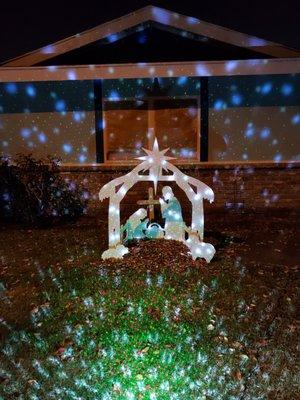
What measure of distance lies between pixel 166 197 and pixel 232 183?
145 inches

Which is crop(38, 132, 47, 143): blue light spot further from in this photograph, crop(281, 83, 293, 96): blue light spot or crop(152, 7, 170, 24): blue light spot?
crop(281, 83, 293, 96): blue light spot

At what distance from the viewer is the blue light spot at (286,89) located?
934 cm

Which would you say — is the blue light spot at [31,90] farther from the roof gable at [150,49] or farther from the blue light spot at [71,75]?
the blue light spot at [71,75]

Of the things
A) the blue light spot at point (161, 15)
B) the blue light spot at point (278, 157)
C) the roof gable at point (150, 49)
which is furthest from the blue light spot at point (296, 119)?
the blue light spot at point (161, 15)

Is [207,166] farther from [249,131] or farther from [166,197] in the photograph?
[166,197]

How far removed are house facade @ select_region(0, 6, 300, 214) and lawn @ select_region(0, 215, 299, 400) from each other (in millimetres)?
2822

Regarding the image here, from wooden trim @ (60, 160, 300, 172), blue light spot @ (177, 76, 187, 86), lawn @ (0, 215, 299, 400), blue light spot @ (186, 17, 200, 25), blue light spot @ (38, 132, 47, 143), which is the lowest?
lawn @ (0, 215, 299, 400)

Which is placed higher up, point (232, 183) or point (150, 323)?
point (232, 183)

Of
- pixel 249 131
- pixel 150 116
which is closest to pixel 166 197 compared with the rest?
pixel 150 116

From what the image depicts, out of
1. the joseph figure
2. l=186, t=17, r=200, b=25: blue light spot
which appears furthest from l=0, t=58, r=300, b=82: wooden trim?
the joseph figure

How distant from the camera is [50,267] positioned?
5.87m

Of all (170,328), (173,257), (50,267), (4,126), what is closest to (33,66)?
(4,126)

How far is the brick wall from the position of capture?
29.8 feet

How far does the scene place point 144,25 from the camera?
31.5 ft
